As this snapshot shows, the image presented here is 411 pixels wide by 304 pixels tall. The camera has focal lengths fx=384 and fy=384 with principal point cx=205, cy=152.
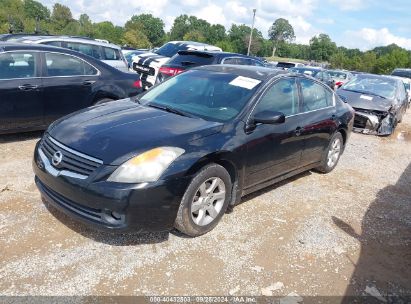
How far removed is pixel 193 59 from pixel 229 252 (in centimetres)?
636

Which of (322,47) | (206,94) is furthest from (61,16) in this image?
(206,94)

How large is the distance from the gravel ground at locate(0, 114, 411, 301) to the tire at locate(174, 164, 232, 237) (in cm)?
17

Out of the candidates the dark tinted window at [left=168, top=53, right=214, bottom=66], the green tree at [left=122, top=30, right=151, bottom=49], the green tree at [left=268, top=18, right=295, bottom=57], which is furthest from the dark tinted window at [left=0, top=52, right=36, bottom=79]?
the green tree at [left=268, top=18, right=295, bottom=57]

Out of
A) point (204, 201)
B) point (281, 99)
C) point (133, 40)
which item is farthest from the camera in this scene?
point (133, 40)

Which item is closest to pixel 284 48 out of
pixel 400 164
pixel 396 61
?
pixel 396 61

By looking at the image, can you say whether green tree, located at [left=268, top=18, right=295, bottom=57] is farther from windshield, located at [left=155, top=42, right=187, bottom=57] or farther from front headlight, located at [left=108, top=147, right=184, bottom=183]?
front headlight, located at [left=108, top=147, right=184, bottom=183]

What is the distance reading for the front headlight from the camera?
3.14 meters

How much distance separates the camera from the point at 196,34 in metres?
87.1

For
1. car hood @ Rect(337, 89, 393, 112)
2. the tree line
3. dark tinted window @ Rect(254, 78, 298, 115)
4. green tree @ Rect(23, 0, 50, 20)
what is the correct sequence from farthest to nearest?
green tree @ Rect(23, 0, 50, 20), the tree line, car hood @ Rect(337, 89, 393, 112), dark tinted window @ Rect(254, 78, 298, 115)

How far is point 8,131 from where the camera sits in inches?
230

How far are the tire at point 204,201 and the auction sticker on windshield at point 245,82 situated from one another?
116 centimetres

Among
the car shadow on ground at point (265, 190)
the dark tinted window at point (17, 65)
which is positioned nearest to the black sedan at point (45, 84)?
the dark tinted window at point (17, 65)

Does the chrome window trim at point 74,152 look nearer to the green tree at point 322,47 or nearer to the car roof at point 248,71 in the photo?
the car roof at point 248,71

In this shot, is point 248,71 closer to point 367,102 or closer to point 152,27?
point 367,102
